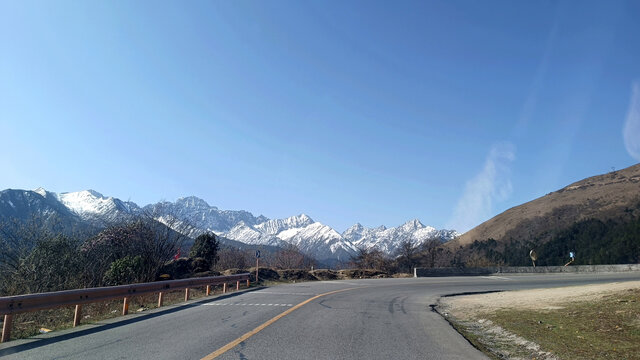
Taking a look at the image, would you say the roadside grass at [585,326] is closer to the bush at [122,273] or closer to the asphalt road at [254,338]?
the asphalt road at [254,338]

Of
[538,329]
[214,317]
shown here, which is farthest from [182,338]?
[538,329]

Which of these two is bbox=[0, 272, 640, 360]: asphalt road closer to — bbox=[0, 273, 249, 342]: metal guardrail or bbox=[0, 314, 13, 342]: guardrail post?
bbox=[0, 314, 13, 342]: guardrail post

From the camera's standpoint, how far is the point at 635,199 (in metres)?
115

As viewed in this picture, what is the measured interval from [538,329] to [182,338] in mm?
7764

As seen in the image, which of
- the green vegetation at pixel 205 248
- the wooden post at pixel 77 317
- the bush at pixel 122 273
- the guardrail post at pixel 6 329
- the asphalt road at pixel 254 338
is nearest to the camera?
the asphalt road at pixel 254 338

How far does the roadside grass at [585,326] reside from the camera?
7.05 m

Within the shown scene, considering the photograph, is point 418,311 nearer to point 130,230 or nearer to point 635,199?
point 130,230

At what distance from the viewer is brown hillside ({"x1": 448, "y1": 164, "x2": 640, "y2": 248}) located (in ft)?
390

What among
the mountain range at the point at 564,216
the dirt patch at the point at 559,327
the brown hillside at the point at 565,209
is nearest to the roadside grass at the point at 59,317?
the dirt patch at the point at 559,327

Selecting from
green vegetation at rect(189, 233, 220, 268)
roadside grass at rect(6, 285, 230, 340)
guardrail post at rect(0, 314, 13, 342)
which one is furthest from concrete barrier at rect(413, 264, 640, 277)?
guardrail post at rect(0, 314, 13, 342)

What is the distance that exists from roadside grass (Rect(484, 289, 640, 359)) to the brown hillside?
120 m

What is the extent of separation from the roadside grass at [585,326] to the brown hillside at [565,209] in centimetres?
12005

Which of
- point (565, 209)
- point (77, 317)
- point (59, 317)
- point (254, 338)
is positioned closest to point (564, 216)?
point (565, 209)

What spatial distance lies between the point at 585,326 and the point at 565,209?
143686mm
